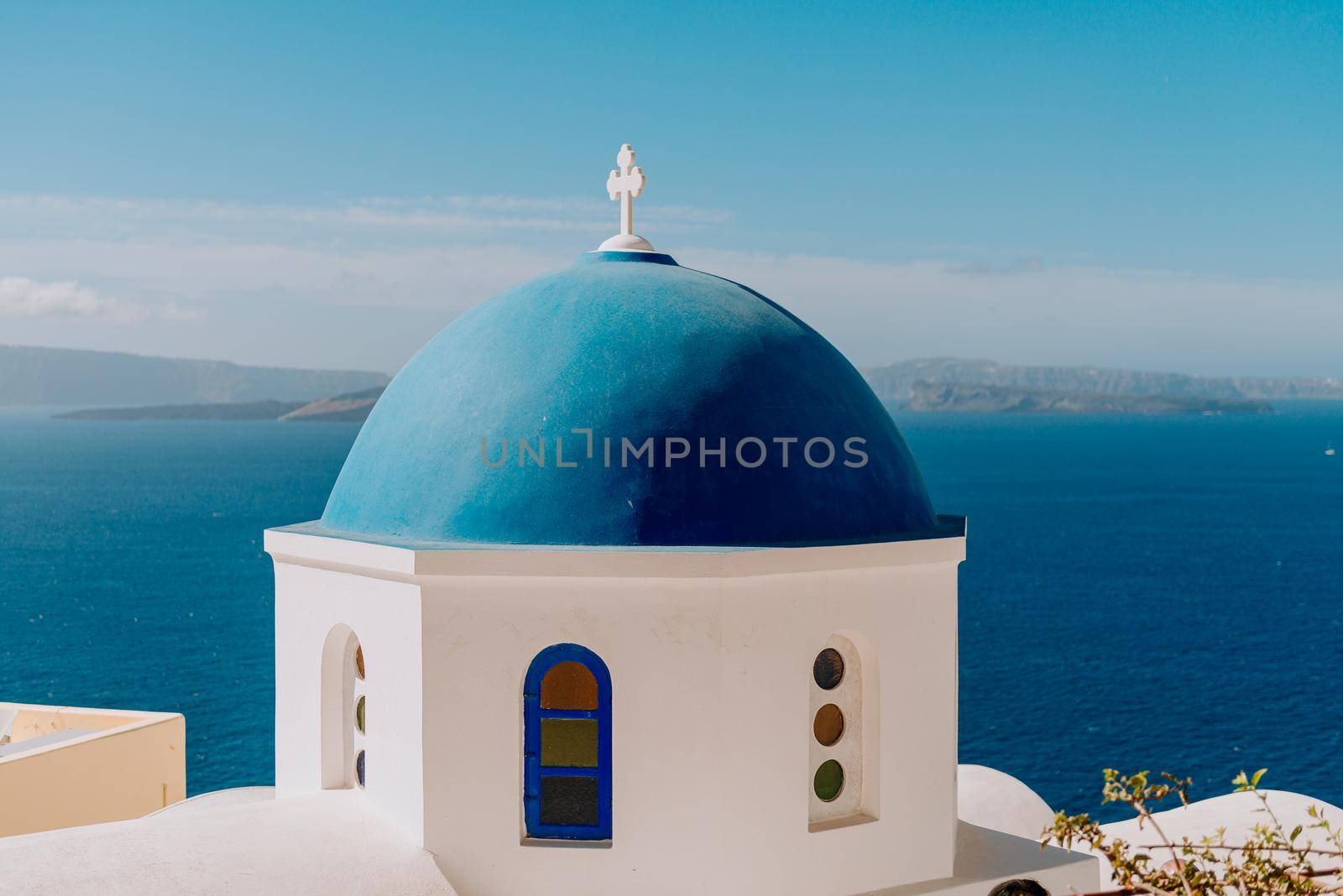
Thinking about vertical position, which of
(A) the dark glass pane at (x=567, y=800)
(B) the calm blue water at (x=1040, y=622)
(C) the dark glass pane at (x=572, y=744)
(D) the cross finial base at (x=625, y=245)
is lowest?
(B) the calm blue water at (x=1040, y=622)

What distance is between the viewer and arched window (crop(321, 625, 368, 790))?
1009 cm

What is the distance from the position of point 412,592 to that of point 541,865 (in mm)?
2003

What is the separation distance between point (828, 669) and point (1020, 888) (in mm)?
2374

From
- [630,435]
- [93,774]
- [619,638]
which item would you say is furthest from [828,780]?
[93,774]

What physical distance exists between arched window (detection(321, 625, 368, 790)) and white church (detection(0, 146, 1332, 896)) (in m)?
0.08

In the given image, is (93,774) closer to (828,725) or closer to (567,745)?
(567,745)

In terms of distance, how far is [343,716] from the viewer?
1019 centimetres

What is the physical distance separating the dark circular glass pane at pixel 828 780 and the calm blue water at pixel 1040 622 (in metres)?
28.4

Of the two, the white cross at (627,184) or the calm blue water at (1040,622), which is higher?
the white cross at (627,184)

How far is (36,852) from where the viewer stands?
7926 millimetres

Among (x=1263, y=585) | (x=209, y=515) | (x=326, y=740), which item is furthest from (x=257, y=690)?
(x=209, y=515)

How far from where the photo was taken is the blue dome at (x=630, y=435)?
8.85 m

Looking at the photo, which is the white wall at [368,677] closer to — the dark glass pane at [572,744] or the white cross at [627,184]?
the dark glass pane at [572,744]

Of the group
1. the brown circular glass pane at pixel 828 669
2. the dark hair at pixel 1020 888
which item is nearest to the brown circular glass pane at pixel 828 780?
the brown circular glass pane at pixel 828 669
